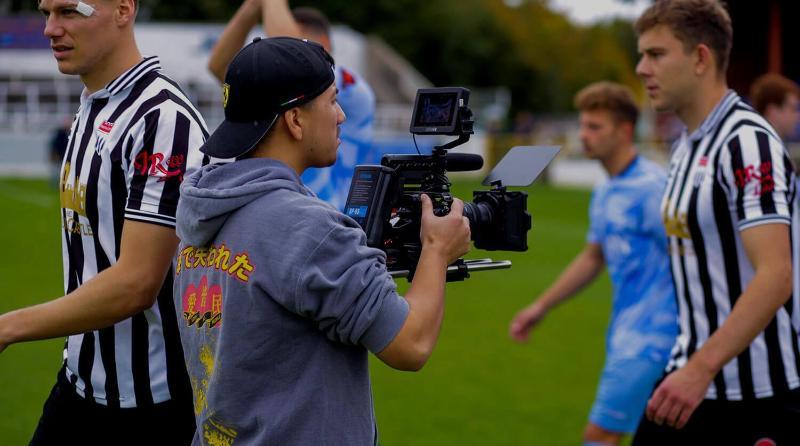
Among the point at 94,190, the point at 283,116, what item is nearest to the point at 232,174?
the point at 283,116

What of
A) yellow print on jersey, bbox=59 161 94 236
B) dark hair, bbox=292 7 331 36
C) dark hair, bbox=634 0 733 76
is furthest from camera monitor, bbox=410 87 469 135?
dark hair, bbox=292 7 331 36

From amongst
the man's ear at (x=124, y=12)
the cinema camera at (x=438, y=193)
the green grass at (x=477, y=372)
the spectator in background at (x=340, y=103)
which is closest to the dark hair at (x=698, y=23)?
the cinema camera at (x=438, y=193)

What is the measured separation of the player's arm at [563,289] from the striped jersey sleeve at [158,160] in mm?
3278

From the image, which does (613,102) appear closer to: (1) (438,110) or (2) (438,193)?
(1) (438,110)

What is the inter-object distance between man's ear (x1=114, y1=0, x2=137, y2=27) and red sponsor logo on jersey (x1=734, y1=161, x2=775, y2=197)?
90.4 inches

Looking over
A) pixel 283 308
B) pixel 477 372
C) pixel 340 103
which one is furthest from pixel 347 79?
pixel 477 372

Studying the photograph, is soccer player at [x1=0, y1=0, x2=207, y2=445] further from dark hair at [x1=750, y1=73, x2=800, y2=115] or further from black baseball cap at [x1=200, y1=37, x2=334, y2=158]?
dark hair at [x1=750, y1=73, x2=800, y2=115]

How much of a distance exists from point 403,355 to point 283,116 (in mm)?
712

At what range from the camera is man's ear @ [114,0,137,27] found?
12.8 feet

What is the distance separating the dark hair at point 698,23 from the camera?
4.70m

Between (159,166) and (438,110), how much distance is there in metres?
0.96

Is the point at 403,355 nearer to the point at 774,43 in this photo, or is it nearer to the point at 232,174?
the point at 232,174

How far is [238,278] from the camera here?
294 cm

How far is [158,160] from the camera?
3.70m
